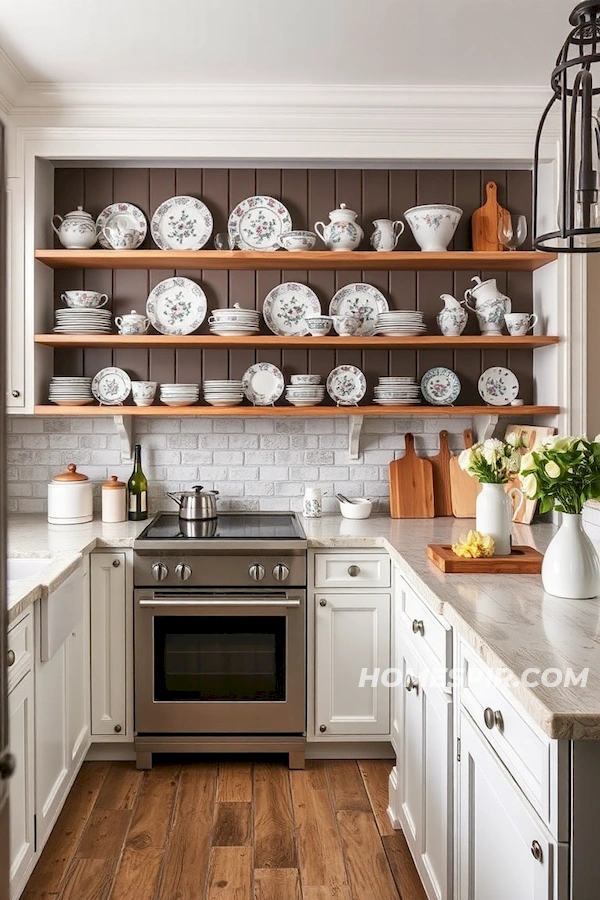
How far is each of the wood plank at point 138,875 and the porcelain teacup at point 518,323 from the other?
7.88 feet

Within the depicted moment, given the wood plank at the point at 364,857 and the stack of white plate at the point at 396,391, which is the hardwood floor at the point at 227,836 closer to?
the wood plank at the point at 364,857

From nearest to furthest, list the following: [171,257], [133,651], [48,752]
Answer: [48,752] < [133,651] < [171,257]

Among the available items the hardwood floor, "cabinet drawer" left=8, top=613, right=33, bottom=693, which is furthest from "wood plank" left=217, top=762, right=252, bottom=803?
"cabinet drawer" left=8, top=613, right=33, bottom=693

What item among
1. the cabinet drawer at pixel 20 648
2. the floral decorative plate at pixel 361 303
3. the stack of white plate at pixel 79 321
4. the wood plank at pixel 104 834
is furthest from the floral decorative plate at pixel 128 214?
the wood plank at pixel 104 834

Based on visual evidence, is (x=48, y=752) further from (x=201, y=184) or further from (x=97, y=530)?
(x=201, y=184)

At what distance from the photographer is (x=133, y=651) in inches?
123

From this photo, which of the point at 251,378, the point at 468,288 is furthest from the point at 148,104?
the point at 468,288

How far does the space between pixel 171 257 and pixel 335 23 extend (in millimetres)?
1099

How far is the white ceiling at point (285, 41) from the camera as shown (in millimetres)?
2627

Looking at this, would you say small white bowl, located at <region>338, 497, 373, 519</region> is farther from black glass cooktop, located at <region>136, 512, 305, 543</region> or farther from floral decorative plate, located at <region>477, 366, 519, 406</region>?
floral decorative plate, located at <region>477, 366, 519, 406</region>

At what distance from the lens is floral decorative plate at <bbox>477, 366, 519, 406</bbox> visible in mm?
3686

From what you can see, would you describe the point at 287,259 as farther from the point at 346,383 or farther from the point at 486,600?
the point at 486,600

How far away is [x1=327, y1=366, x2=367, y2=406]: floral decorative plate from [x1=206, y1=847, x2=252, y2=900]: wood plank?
188cm

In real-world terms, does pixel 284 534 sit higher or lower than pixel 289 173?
lower
